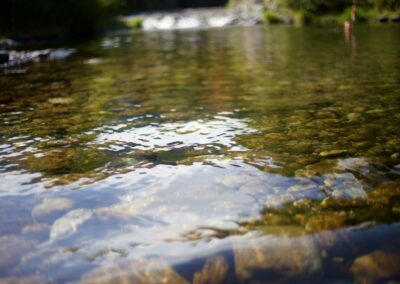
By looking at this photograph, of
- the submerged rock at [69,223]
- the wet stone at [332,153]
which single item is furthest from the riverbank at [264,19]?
the submerged rock at [69,223]

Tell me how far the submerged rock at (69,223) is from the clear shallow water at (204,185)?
0.02 metres

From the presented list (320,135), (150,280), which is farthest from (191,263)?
(320,135)

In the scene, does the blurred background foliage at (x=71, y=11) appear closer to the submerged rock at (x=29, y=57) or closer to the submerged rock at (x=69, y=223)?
the submerged rock at (x=29, y=57)

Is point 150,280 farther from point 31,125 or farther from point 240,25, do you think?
point 240,25

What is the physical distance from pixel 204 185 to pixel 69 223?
129 centimetres

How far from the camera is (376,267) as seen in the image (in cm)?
264

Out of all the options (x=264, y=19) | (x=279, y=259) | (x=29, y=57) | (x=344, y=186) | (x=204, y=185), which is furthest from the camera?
(x=264, y=19)

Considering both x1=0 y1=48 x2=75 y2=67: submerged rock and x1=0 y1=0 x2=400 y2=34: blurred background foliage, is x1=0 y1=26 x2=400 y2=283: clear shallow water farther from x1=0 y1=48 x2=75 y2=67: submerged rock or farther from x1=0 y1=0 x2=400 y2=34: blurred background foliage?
x1=0 y1=0 x2=400 y2=34: blurred background foliage

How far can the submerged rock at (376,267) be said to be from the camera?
101 inches

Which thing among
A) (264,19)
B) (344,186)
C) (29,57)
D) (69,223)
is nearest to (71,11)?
(29,57)

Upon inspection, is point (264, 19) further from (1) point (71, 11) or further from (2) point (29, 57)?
(2) point (29, 57)

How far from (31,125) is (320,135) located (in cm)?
446

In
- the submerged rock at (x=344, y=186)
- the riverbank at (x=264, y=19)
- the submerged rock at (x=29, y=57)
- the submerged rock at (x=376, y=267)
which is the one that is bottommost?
the submerged rock at (x=376, y=267)

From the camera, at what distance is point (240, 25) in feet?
113
